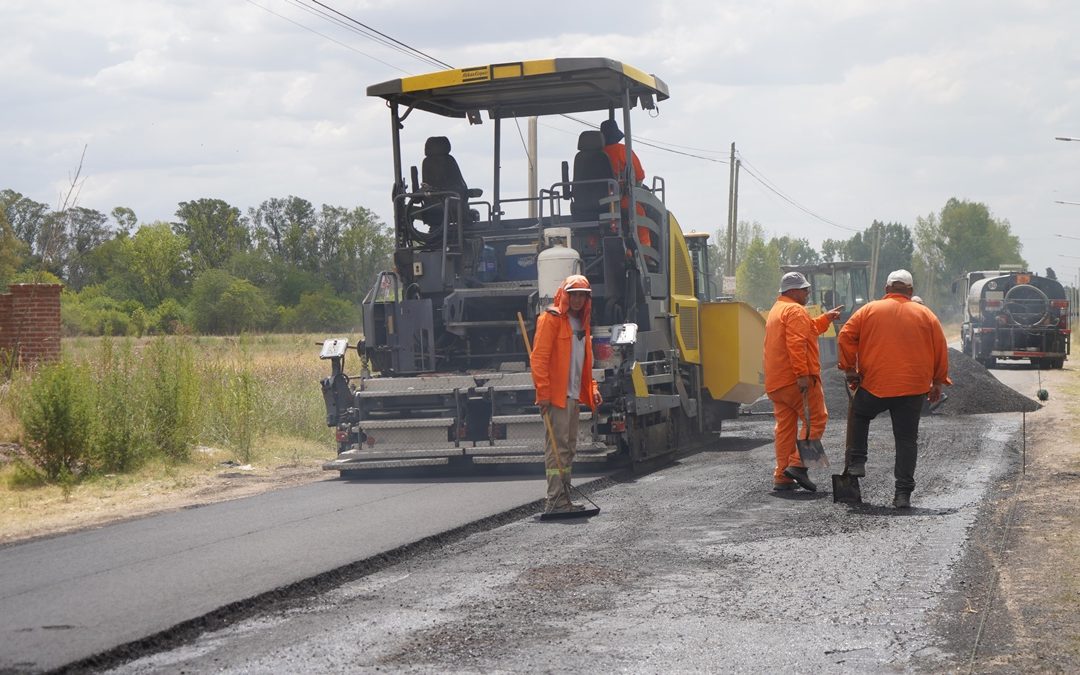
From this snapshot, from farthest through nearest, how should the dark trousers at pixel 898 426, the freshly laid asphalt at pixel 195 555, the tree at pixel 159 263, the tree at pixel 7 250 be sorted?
the tree at pixel 159 263
the tree at pixel 7 250
the dark trousers at pixel 898 426
the freshly laid asphalt at pixel 195 555

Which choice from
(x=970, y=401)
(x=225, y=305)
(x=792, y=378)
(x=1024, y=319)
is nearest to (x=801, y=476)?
(x=792, y=378)

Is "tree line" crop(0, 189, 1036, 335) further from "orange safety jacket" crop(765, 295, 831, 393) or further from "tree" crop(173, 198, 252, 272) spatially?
"orange safety jacket" crop(765, 295, 831, 393)

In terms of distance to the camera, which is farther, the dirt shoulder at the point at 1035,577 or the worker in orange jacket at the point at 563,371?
the worker in orange jacket at the point at 563,371

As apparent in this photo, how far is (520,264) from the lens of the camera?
480 inches

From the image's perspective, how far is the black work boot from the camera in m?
9.49

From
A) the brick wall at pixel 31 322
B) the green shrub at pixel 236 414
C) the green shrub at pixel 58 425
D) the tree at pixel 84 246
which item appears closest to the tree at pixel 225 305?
the tree at pixel 84 246

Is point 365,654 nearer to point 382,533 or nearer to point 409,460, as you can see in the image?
point 382,533

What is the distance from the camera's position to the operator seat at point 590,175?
11867 millimetres

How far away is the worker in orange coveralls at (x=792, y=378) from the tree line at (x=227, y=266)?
1407 inches

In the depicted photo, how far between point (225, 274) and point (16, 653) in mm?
44212

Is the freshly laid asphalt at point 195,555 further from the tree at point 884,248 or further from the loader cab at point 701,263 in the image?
the tree at point 884,248

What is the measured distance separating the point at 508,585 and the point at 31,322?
11.7m

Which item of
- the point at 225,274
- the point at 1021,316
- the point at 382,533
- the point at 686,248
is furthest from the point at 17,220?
the point at 382,533

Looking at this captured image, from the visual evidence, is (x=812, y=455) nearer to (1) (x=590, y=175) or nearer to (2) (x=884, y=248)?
(1) (x=590, y=175)
